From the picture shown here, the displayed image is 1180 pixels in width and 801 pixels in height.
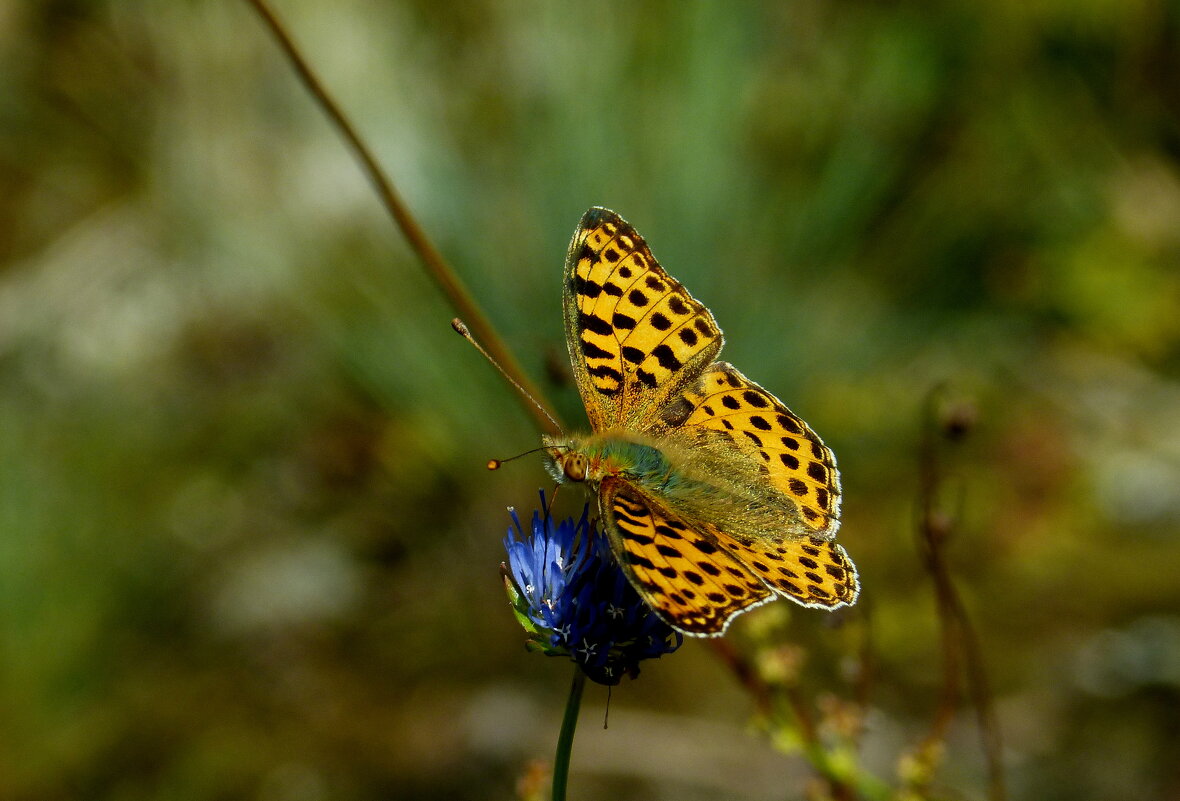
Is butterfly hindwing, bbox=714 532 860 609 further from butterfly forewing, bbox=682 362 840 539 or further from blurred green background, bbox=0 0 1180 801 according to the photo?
blurred green background, bbox=0 0 1180 801

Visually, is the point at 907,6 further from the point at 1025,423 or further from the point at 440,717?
the point at 440,717

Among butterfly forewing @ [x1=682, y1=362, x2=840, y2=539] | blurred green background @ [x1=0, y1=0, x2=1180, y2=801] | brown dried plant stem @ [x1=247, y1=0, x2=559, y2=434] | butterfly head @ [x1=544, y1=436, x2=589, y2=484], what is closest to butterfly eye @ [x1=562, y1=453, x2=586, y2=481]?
butterfly head @ [x1=544, y1=436, x2=589, y2=484]

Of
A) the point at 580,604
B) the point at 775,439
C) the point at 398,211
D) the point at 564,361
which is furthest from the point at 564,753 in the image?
the point at 564,361

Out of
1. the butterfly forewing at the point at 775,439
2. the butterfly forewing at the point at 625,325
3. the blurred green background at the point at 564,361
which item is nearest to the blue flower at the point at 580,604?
the butterfly forewing at the point at 775,439

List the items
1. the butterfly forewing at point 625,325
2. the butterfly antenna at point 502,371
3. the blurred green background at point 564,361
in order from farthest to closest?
the blurred green background at point 564,361 → the butterfly forewing at point 625,325 → the butterfly antenna at point 502,371

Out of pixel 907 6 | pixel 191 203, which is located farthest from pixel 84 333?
pixel 907 6

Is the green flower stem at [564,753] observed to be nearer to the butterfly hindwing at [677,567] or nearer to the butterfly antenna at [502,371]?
the butterfly hindwing at [677,567]
